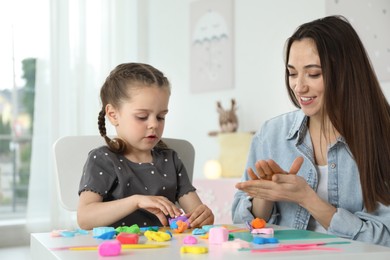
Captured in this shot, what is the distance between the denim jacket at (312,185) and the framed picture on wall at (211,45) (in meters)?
2.56

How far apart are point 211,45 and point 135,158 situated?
2957 millimetres

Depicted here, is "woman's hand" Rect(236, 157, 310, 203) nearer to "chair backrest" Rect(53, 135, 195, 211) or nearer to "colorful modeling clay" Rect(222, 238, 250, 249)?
"colorful modeling clay" Rect(222, 238, 250, 249)

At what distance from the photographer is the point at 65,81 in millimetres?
4836

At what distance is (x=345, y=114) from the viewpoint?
1616 millimetres

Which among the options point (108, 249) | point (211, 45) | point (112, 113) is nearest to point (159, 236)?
point (108, 249)

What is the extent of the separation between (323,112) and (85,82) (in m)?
3.51

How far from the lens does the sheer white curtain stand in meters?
4.68

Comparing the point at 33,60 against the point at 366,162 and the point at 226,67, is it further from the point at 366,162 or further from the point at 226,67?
the point at 366,162

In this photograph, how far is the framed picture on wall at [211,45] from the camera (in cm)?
437

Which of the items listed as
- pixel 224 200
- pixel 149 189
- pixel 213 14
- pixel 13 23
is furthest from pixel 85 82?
pixel 149 189

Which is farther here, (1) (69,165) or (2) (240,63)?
(2) (240,63)

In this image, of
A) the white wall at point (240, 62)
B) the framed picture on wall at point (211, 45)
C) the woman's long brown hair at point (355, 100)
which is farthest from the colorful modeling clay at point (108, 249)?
the framed picture on wall at point (211, 45)

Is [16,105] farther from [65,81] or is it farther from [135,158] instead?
[135,158]

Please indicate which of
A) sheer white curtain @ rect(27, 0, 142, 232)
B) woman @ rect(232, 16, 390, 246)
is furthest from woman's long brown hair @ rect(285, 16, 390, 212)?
sheer white curtain @ rect(27, 0, 142, 232)
